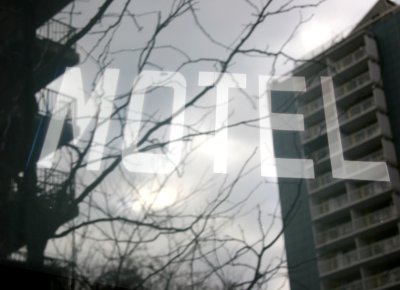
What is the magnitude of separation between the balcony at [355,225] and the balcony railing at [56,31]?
647 mm

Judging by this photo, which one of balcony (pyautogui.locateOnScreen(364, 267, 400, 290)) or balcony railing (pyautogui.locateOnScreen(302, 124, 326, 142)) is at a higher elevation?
balcony railing (pyautogui.locateOnScreen(302, 124, 326, 142))

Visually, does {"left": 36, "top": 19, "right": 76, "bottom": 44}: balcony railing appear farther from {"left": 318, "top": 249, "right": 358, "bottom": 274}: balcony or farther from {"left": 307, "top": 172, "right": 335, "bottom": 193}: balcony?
{"left": 318, "top": 249, "right": 358, "bottom": 274}: balcony

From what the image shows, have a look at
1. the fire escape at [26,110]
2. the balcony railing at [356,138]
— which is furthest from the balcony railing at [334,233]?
the fire escape at [26,110]

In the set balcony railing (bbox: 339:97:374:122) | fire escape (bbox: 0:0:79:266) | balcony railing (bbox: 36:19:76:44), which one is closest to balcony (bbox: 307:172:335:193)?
balcony railing (bbox: 339:97:374:122)

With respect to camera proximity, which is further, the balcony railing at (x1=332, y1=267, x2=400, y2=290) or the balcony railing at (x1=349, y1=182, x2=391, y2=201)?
the balcony railing at (x1=349, y1=182, x2=391, y2=201)

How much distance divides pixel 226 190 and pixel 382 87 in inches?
16.9

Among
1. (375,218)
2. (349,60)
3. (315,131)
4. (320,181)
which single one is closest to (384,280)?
(375,218)

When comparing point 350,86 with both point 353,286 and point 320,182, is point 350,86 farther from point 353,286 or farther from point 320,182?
point 353,286

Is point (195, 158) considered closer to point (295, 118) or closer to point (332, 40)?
point (295, 118)

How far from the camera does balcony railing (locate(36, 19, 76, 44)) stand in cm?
127

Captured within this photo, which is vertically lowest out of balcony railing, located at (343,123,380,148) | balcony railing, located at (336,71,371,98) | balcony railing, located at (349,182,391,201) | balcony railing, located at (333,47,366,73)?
balcony railing, located at (349,182,391,201)

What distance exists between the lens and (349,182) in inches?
47.4

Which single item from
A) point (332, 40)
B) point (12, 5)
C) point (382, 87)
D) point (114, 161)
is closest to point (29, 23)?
point (12, 5)

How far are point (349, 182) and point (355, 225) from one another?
0.28ft
